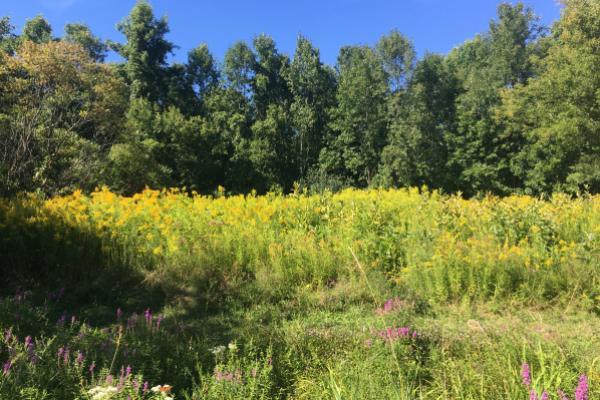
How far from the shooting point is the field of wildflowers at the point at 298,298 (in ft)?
7.68

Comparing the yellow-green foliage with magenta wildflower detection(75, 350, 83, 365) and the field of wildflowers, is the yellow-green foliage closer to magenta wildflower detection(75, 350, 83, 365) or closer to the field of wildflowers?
the field of wildflowers

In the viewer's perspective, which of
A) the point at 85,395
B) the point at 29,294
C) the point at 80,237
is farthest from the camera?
the point at 80,237

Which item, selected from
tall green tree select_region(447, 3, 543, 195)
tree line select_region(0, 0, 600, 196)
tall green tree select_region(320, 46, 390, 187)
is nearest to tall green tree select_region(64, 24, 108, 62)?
tree line select_region(0, 0, 600, 196)

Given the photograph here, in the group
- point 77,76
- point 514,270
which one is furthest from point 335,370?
point 77,76

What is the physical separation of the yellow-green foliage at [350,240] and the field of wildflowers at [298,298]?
2 cm

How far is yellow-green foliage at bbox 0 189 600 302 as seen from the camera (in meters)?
4.48

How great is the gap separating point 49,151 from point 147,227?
23.0 ft

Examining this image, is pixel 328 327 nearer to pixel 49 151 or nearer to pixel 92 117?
pixel 49 151

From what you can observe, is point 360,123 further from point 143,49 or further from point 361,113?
point 143,49

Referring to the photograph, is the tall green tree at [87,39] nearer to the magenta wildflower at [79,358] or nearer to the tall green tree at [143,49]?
the tall green tree at [143,49]

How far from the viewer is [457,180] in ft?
89.8

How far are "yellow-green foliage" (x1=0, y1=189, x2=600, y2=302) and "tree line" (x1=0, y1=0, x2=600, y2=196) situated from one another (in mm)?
10194

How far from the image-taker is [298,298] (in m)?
4.44

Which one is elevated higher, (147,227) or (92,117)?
(92,117)
